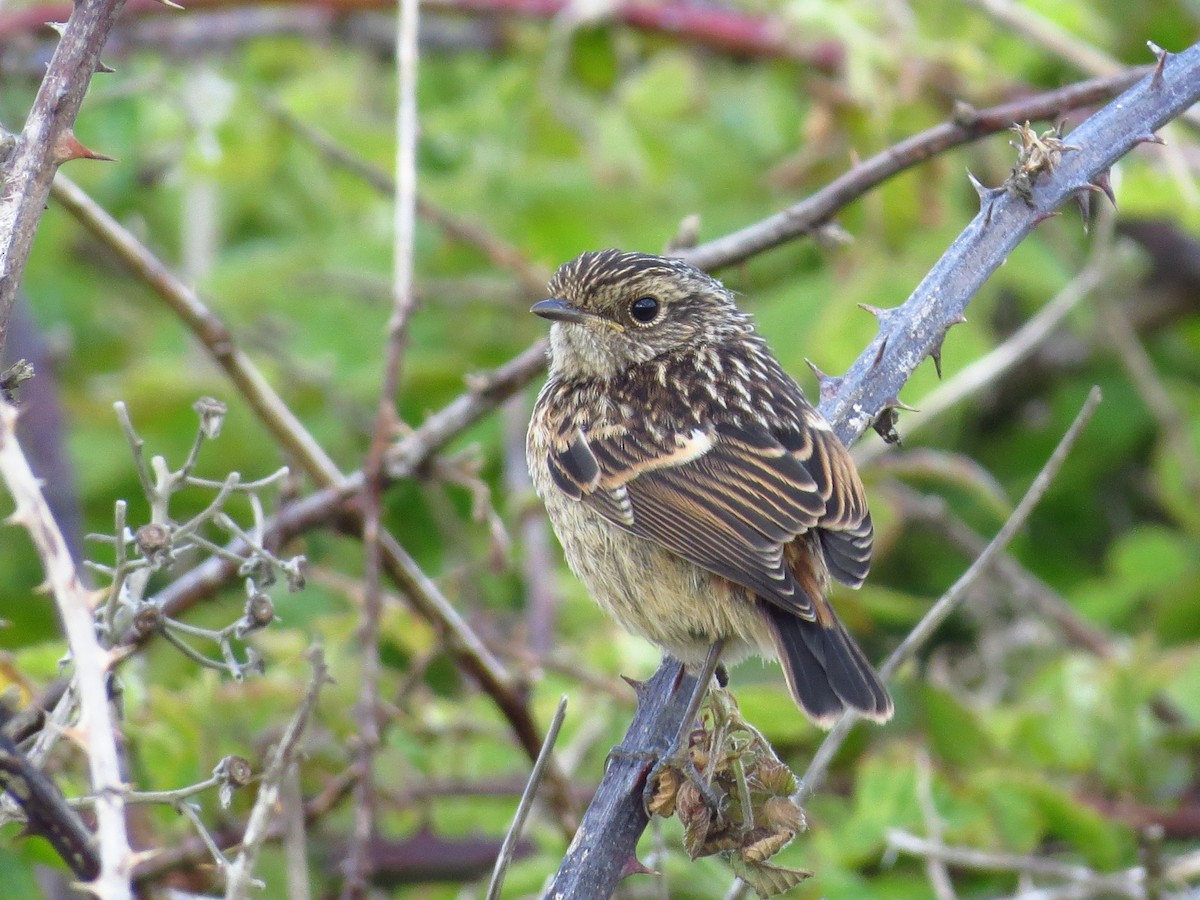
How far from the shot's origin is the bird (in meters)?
3.52

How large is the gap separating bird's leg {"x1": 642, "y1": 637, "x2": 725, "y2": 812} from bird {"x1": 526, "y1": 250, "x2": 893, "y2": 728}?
194mm

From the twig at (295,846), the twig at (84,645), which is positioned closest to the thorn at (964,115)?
the twig at (295,846)

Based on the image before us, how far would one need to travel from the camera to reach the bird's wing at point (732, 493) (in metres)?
3.54

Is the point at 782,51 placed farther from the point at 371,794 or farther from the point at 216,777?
the point at 216,777

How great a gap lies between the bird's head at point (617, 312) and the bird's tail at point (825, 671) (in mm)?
1095

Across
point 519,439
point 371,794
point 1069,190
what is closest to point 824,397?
point 1069,190

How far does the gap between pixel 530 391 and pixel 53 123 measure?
14.3 feet

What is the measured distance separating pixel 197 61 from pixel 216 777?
4.67 meters

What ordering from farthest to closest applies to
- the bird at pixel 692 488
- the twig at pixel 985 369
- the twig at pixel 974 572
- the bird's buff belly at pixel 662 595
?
the twig at pixel 985 369 → the bird's buff belly at pixel 662 595 → the bird at pixel 692 488 → the twig at pixel 974 572

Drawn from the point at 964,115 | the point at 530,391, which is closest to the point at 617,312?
the point at 964,115

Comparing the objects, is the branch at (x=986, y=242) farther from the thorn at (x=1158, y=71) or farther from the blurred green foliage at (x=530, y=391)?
the blurred green foliage at (x=530, y=391)

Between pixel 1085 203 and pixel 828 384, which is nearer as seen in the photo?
pixel 1085 203

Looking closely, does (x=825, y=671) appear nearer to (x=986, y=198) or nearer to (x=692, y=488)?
(x=692, y=488)

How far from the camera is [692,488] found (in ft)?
12.5
